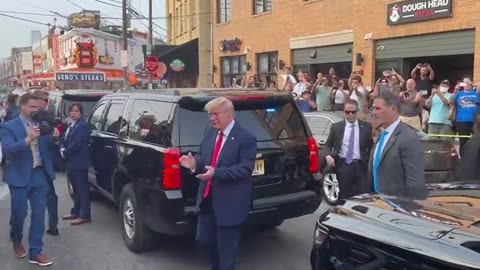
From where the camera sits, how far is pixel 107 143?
6.76 meters

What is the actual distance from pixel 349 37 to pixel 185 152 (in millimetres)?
14016

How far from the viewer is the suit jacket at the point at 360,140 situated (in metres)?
6.82

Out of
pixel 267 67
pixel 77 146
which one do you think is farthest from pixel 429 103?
pixel 267 67

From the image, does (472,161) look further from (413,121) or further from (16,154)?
(413,121)

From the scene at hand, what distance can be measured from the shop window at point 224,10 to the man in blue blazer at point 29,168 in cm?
Result: 2261

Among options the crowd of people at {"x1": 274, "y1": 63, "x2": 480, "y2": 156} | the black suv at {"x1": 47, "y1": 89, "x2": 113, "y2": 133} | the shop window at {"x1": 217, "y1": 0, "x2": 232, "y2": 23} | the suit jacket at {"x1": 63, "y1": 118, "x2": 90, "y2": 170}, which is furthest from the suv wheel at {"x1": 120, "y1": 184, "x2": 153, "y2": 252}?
the shop window at {"x1": 217, "y1": 0, "x2": 232, "y2": 23}

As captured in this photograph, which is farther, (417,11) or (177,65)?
(177,65)

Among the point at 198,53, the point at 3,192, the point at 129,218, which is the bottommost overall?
the point at 3,192

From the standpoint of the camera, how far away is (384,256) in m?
2.84

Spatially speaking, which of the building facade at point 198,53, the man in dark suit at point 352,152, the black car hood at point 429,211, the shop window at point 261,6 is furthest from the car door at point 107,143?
the building facade at point 198,53

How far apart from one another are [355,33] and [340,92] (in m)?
4.38

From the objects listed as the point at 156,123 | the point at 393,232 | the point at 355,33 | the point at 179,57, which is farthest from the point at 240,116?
the point at 179,57

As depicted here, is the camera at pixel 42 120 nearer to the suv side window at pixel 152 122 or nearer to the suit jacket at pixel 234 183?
the suv side window at pixel 152 122

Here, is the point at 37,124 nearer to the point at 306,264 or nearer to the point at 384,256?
the point at 306,264
